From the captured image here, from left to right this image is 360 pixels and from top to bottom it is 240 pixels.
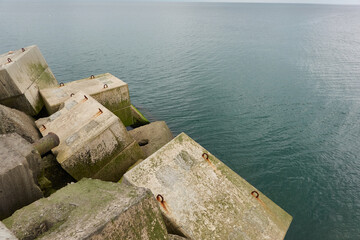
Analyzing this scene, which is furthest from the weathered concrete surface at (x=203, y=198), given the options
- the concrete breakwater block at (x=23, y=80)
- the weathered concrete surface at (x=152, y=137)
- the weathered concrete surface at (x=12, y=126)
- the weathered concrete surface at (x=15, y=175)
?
the concrete breakwater block at (x=23, y=80)

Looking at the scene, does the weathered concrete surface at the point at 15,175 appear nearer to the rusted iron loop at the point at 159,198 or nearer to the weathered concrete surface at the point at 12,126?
the weathered concrete surface at the point at 12,126

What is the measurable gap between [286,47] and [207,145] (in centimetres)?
2690

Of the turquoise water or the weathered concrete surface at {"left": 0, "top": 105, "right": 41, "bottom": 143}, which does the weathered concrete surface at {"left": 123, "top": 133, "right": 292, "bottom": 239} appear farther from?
the turquoise water

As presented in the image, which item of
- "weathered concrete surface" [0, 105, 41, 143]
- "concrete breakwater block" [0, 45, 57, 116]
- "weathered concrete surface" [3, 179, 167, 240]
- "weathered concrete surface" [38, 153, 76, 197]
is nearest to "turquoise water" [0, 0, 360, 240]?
"weathered concrete surface" [3, 179, 167, 240]

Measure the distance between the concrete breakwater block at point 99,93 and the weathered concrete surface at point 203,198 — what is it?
4.77 meters

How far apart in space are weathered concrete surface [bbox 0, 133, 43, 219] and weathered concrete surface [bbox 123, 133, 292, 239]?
5.76ft

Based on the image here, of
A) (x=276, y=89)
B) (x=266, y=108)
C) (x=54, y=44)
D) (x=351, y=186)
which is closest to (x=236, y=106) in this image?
(x=266, y=108)

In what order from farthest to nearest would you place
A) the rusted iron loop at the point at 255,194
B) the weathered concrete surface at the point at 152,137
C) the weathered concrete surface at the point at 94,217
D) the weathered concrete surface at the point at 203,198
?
the weathered concrete surface at the point at 152,137 < the rusted iron loop at the point at 255,194 < the weathered concrete surface at the point at 203,198 < the weathered concrete surface at the point at 94,217

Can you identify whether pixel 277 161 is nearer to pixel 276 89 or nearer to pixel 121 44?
pixel 276 89

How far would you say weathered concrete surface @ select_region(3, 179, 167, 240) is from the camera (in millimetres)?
2683

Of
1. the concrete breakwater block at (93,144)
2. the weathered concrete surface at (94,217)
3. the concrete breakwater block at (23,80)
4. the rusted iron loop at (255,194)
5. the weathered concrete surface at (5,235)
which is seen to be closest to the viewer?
the weathered concrete surface at (5,235)

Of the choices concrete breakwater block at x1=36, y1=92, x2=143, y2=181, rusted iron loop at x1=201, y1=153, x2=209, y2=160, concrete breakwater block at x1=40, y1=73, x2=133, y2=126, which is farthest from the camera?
concrete breakwater block at x1=40, y1=73, x2=133, y2=126

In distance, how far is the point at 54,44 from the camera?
105ft

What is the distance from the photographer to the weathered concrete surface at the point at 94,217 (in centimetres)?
268
